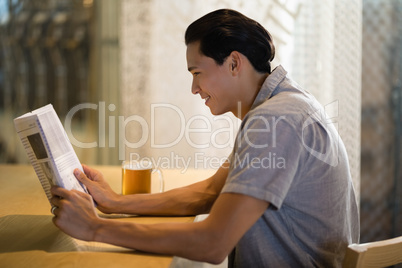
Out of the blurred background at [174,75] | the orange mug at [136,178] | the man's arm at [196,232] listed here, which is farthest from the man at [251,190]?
the blurred background at [174,75]

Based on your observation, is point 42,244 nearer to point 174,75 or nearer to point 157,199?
point 157,199

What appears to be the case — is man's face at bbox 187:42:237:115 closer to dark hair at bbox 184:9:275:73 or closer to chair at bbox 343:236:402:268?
dark hair at bbox 184:9:275:73

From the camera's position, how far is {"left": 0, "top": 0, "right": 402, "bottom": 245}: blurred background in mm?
2590

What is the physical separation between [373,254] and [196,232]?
1.09 ft

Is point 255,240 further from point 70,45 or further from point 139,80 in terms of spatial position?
point 70,45

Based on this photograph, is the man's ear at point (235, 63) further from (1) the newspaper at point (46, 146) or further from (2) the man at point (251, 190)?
(1) the newspaper at point (46, 146)

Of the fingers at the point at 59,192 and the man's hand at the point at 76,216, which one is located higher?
the fingers at the point at 59,192

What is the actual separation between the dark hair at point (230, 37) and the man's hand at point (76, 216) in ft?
1.66

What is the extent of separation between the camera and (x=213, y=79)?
1296 millimetres

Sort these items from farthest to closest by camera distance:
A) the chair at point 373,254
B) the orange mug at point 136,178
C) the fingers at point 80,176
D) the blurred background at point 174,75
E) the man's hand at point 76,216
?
1. the blurred background at point 174,75
2. the orange mug at point 136,178
3. the fingers at point 80,176
4. the man's hand at point 76,216
5. the chair at point 373,254

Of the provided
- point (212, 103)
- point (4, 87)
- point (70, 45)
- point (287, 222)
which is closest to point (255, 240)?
point (287, 222)

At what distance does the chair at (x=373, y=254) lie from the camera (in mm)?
862

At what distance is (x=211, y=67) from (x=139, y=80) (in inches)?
61.1

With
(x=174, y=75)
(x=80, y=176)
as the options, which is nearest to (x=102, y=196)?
(x=80, y=176)
